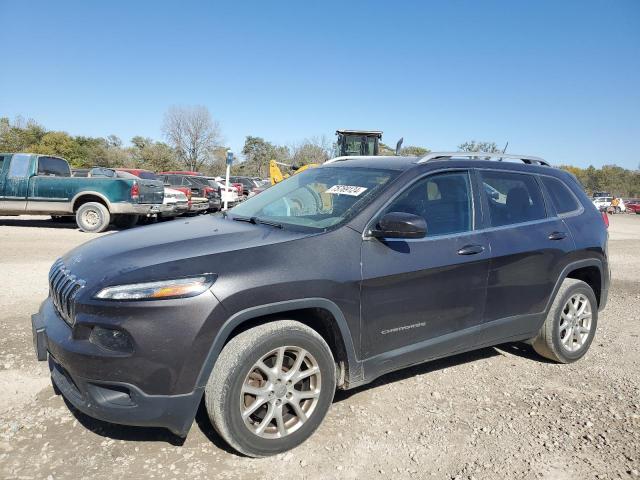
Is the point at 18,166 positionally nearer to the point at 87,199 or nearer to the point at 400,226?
the point at 87,199

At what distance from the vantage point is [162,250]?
266 cm

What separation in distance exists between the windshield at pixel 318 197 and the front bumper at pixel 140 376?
1.11 metres

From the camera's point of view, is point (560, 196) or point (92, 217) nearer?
point (560, 196)

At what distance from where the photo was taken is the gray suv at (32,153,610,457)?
2385 millimetres

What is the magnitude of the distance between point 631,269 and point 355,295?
357 inches

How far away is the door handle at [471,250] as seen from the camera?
334 cm

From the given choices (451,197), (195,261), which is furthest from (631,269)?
(195,261)

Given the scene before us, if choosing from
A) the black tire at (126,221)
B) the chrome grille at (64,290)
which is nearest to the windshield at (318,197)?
the chrome grille at (64,290)

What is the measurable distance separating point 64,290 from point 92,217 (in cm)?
1042

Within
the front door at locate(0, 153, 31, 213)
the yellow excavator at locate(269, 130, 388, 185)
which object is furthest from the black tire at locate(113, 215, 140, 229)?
the yellow excavator at locate(269, 130, 388, 185)

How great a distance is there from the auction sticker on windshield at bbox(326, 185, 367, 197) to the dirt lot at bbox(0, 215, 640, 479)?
1.47m

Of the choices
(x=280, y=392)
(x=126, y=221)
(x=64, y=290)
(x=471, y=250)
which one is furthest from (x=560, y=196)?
(x=126, y=221)

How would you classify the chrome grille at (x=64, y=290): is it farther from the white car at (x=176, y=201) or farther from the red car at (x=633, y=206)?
the red car at (x=633, y=206)

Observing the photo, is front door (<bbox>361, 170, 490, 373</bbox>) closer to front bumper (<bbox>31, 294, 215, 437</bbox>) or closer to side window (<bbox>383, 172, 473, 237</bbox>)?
side window (<bbox>383, 172, 473, 237</bbox>)
